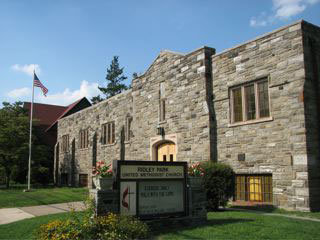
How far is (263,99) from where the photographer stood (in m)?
12.8

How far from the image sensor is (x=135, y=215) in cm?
826

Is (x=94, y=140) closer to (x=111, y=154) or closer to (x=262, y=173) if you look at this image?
(x=111, y=154)

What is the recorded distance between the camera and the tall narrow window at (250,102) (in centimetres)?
1313

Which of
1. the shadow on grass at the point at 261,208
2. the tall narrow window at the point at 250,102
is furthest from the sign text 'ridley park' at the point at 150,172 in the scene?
the tall narrow window at the point at 250,102

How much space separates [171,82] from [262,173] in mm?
6461

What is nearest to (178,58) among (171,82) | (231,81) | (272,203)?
(171,82)

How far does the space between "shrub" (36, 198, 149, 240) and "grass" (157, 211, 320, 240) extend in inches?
28.0

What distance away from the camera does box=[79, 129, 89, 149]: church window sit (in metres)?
28.1

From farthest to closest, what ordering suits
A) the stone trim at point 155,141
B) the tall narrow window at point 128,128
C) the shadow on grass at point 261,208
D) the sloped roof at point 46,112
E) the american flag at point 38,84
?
the sloped roof at point 46,112 < the american flag at point 38,84 < the tall narrow window at point 128,128 < the stone trim at point 155,141 < the shadow on grass at point 261,208

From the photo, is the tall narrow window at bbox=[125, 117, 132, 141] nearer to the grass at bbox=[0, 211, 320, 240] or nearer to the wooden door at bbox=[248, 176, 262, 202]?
the wooden door at bbox=[248, 176, 262, 202]

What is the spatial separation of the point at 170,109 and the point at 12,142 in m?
17.6

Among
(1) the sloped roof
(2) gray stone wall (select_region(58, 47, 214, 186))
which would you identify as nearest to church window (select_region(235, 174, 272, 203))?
(2) gray stone wall (select_region(58, 47, 214, 186))

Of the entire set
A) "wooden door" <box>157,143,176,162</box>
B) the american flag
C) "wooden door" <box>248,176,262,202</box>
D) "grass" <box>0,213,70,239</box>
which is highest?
the american flag

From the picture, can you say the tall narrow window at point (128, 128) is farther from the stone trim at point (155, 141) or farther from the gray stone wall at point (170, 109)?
the stone trim at point (155, 141)
